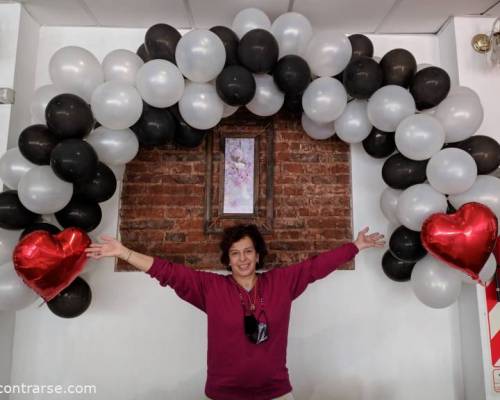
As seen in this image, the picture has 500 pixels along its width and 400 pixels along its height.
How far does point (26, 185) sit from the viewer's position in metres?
1.50

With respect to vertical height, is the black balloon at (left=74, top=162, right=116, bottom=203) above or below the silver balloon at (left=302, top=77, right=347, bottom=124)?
below

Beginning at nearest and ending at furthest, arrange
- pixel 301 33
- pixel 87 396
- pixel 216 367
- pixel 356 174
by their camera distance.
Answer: pixel 216 367 → pixel 301 33 → pixel 87 396 → pixel 356 174

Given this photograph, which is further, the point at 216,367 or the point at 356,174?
the point at 356,174

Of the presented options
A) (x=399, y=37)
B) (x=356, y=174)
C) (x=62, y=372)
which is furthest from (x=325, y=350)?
(x=399, y=37)

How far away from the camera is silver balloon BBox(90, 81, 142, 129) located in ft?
5.13

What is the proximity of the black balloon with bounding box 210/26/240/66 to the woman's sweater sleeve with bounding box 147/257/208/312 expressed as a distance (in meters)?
1.04

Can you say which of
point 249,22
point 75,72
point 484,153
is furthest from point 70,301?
point 484,153

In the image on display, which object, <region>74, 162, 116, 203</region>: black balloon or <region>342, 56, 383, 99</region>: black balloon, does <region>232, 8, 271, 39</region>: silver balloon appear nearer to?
<region>342, 56, 383, 99</region>: black balloon

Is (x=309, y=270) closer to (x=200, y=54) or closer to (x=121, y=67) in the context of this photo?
(x=200, y=54)

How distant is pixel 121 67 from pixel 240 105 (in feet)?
2.09

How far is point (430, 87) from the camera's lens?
1.61 meters

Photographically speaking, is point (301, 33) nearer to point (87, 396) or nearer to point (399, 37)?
point (399, 37)

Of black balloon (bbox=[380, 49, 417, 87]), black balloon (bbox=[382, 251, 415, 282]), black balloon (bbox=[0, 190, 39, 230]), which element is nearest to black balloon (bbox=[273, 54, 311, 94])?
black balloon (bbox=[380, 49, 417, 87])

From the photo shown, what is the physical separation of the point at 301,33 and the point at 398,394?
217 cm
